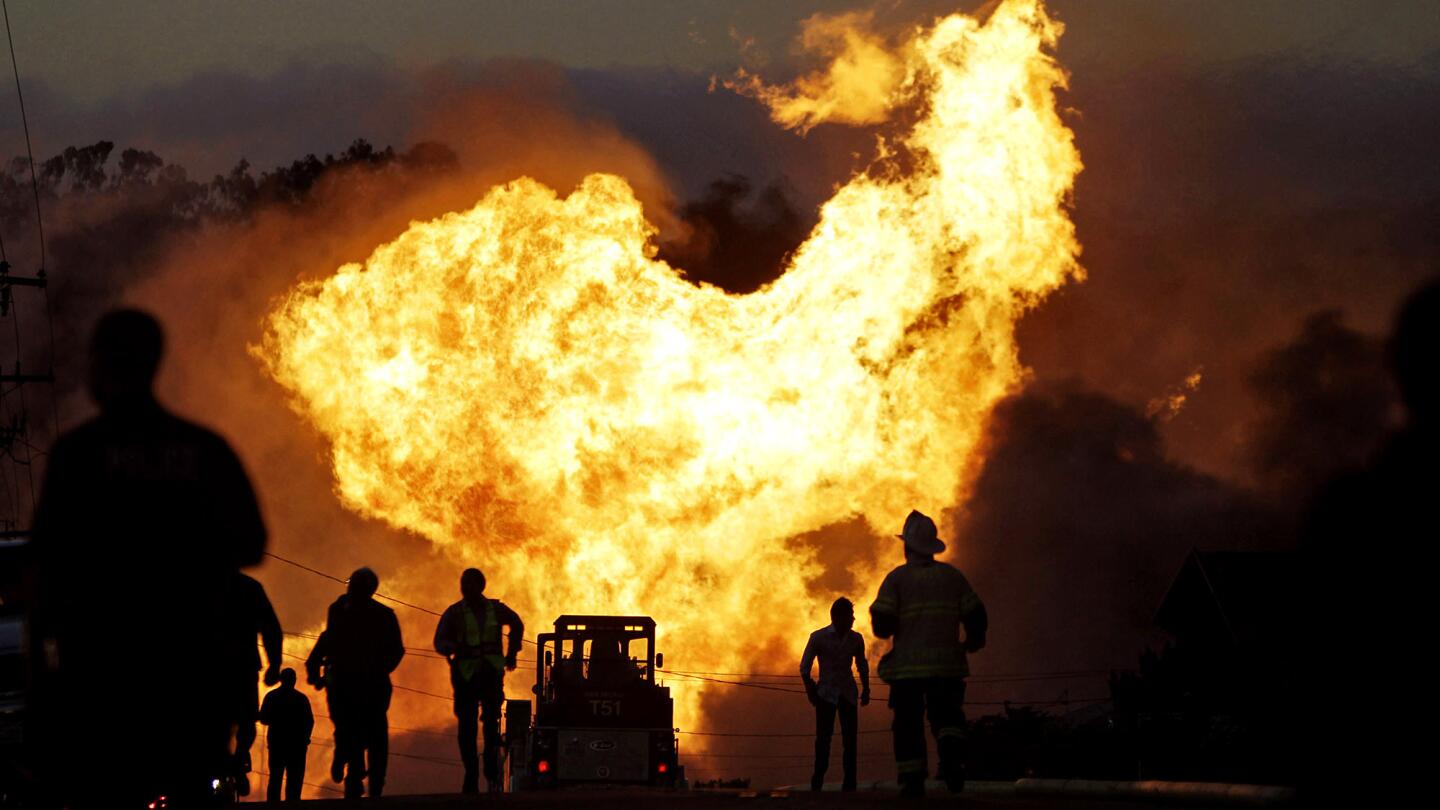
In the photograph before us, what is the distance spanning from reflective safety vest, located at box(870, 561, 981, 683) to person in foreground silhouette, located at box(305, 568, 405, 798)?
449 centimetres

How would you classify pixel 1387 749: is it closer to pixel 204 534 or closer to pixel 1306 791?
pixel 1306 791

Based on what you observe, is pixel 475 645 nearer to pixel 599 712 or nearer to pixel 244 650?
pixel 244 650

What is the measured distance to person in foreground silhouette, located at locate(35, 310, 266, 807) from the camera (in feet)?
21.0

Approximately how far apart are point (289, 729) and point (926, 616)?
9027 mm

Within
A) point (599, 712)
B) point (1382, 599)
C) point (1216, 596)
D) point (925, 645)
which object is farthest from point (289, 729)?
point (1216, 596)

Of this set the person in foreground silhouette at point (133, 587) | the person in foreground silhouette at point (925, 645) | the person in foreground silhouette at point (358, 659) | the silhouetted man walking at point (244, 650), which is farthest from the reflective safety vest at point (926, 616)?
the person in foreground silhouette at point (133, 587)

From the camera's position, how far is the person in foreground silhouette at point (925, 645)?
1437 cm

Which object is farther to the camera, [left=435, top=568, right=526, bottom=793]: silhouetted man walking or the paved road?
[left=435, top=568, right=526, bottom=793]: silhouetted man walking

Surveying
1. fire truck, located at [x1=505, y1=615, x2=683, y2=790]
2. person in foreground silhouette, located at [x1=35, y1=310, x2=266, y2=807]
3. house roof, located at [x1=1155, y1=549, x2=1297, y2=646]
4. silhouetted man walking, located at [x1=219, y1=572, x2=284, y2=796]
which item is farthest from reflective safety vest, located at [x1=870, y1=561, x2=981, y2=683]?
house roof, located at [x1=1155, y1=549, x2=1297, y2=646]

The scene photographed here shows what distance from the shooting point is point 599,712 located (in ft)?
112

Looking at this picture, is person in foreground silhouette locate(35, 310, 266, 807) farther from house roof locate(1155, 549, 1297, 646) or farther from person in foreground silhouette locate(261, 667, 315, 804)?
house roof locate(1155, 549, 1297, 646)

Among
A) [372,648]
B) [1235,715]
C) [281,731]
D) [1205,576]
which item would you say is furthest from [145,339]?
[1205,576]

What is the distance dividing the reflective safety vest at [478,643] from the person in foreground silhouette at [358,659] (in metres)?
1.67

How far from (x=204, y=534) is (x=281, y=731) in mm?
14596
